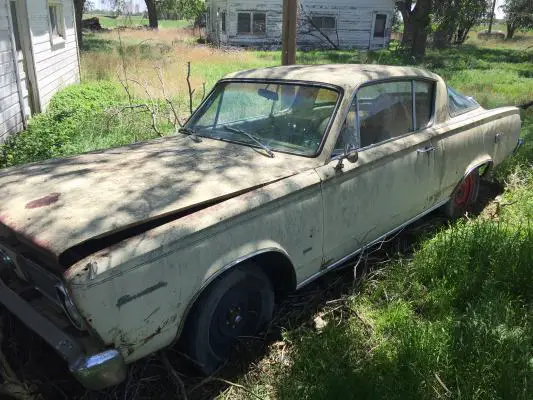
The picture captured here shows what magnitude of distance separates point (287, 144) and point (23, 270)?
180 centimetres

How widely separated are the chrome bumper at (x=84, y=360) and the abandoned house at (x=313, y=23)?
25968 mm

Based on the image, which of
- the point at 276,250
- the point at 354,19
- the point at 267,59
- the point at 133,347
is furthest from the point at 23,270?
the point at 354,19

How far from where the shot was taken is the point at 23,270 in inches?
99.2

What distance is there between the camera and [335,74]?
11.5ft

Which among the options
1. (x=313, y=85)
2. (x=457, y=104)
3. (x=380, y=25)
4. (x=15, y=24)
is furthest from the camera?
(x=380, y=25)

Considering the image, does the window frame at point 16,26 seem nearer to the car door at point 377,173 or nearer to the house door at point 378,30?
the car door at point 377,173

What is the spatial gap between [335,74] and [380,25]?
27430 mm

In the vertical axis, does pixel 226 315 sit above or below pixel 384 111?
below

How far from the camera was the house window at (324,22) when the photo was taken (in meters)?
27.3

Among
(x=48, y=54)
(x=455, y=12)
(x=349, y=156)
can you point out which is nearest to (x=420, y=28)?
(x=455, y=12)

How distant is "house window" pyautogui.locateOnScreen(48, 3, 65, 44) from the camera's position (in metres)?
11.0

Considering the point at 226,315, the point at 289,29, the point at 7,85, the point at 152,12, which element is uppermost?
the point at 152,12

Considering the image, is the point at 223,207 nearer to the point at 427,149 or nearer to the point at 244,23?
the point at 427,149

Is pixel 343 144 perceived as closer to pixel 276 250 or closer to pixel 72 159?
pixel 276 250
